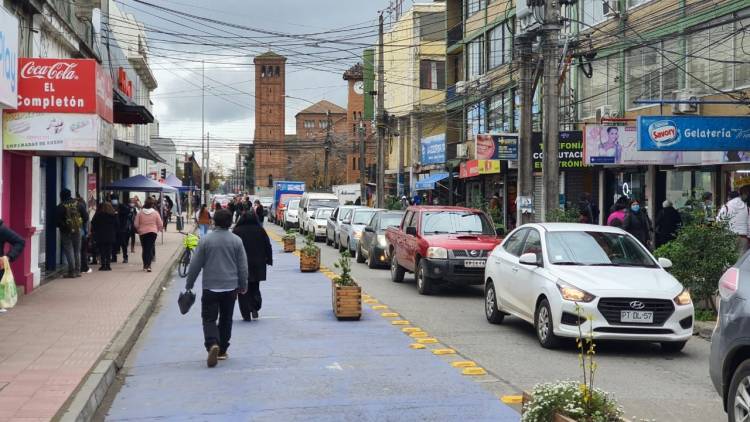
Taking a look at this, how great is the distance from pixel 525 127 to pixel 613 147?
219cm

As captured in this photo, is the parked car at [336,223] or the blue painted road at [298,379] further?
the parked car at [336,223]

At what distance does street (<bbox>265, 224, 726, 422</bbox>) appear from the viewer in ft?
25.7

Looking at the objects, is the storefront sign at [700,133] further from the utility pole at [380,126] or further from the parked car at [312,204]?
the parked car at [312,204]

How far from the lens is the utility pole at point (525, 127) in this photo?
19969 mm

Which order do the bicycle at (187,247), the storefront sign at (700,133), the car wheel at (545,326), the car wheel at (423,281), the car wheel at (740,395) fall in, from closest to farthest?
the car wheel at (740,395) → the car wheel at (545,326) → the car wheel at (423,281) → the storefront sign at (700,133) → the bicycle at (187,247)

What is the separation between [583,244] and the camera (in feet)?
38.3

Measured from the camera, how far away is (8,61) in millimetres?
12852

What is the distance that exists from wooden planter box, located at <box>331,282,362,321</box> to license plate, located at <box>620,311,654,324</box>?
450 cm

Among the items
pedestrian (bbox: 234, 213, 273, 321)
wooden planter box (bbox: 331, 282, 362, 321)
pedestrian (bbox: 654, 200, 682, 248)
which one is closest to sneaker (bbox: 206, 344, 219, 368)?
pedestrian (bbox: 234, 213, 273, 321)

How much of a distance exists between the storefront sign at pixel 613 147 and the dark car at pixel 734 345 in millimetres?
13781

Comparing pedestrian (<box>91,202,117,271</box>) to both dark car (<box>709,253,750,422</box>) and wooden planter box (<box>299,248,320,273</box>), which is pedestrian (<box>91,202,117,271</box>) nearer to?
wooden planter box (<box>299,248,320,273</box>)

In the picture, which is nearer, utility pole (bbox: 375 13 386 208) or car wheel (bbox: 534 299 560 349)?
car wheel (bbox: 534 299 560 349)

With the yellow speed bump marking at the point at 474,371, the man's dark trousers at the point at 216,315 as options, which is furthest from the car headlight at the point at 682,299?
the man's dark trousers at the point at 216,315

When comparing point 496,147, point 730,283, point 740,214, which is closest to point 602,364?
point 730,283
